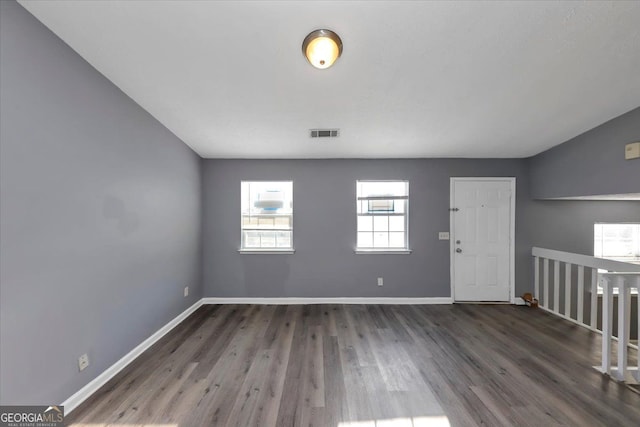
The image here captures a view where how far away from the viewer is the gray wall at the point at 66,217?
1521mm

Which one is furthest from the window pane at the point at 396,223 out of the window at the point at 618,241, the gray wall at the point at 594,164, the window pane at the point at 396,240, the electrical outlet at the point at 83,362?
the electrical outlet at the point at 83,362

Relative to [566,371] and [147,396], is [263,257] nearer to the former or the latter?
[147,396]

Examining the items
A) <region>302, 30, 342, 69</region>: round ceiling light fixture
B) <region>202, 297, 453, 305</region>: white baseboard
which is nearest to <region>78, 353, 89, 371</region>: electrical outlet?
<region>202, 297, 453, 305</region>: white baseboard

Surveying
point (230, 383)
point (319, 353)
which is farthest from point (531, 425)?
point (230, 383)

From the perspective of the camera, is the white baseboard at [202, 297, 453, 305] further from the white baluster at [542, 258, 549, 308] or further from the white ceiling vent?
the white ceiling vent

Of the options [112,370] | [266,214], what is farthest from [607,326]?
[112,370]

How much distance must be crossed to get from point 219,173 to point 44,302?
275 cm

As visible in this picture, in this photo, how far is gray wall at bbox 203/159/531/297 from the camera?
13.4 feet

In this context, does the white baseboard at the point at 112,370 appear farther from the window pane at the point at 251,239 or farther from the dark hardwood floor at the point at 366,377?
the window pane at the point at 251,239

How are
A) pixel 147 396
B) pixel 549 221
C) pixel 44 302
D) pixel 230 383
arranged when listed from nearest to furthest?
1. pixel 44 302
2. pixel 147 396
3. pixel 230 383
4. pixel 549 221

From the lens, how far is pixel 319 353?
2.61 metres
